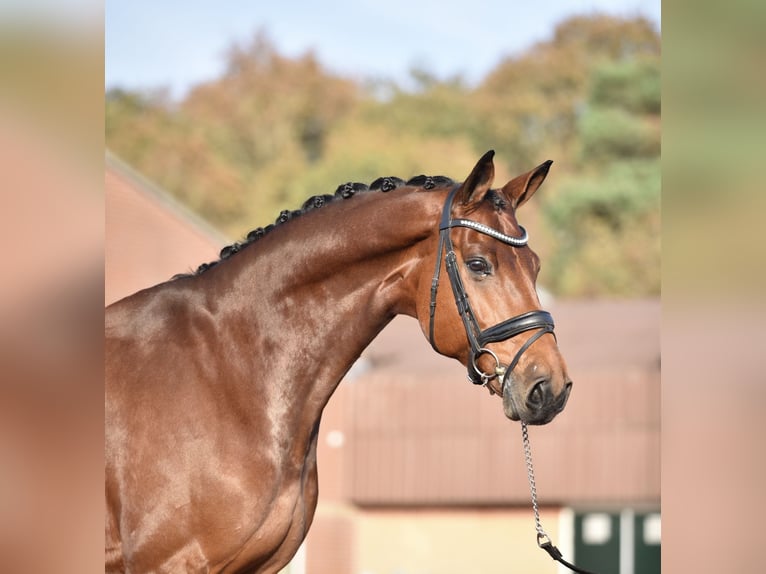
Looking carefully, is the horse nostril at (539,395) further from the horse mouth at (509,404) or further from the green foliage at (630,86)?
the green foliage at (630,86)

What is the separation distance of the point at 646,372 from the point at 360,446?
5.54 m

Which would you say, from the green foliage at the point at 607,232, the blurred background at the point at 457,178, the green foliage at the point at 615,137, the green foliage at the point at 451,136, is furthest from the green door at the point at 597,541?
the green foliage at the point at 615,137

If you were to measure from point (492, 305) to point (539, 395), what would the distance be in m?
0.39

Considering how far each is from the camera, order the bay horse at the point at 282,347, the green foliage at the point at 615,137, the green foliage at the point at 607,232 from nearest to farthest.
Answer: the bay horse at the point at 282,347, the green foliage at the point at 607,232, the green foliage at the point at 615,137

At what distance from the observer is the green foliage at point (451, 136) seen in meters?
36.0

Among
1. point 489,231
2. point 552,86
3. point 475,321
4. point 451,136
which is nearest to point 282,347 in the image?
point 475,321

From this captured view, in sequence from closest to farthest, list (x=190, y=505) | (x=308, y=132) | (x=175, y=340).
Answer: (x=190, y=505), (x=175, y=340), (x=308, y=132)

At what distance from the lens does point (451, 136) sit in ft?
140

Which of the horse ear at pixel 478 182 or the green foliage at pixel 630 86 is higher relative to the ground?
the green foliage at pixel 630 86

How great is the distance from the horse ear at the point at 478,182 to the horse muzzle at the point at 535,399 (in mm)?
733

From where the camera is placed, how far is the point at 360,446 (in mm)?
18719

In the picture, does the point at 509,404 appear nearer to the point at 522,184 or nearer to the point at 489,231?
the point at 489,231
